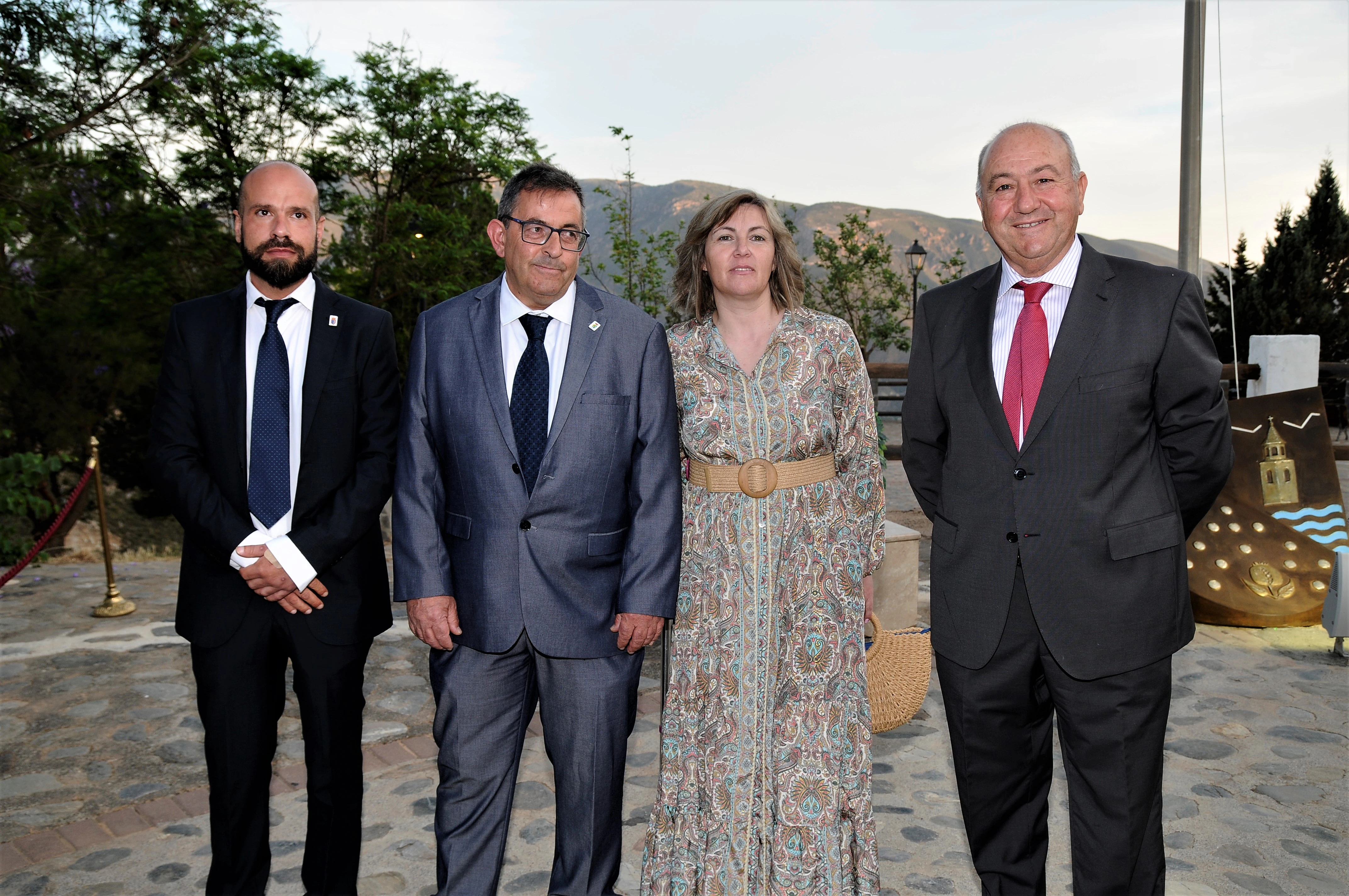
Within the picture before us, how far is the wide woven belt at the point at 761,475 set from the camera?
114 inches

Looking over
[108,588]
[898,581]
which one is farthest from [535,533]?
[108,588]

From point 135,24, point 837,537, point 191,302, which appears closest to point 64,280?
point 135,24

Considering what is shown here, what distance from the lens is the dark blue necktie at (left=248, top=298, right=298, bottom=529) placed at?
271cm

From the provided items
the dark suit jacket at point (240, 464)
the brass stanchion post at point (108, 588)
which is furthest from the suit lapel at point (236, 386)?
the brass stanchion post at point (108, 588)

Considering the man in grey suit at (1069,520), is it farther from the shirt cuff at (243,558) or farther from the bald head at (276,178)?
the shirt cuff at (243,558)

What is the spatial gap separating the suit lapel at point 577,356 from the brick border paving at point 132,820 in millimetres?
1559

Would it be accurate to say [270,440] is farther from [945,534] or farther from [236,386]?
[945,534]

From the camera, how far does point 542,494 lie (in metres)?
2.68

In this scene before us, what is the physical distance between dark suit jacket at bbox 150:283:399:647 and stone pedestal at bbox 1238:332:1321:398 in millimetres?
7338

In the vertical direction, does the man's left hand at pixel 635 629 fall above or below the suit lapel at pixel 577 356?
below

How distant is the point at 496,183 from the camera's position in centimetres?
1927

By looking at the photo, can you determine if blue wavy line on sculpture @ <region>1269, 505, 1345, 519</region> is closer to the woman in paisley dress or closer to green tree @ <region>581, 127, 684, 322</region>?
the woman in paisley dress

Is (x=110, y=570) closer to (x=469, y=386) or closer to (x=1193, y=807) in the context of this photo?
(x=469, y=386)

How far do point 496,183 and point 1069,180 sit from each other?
58.8 ft
